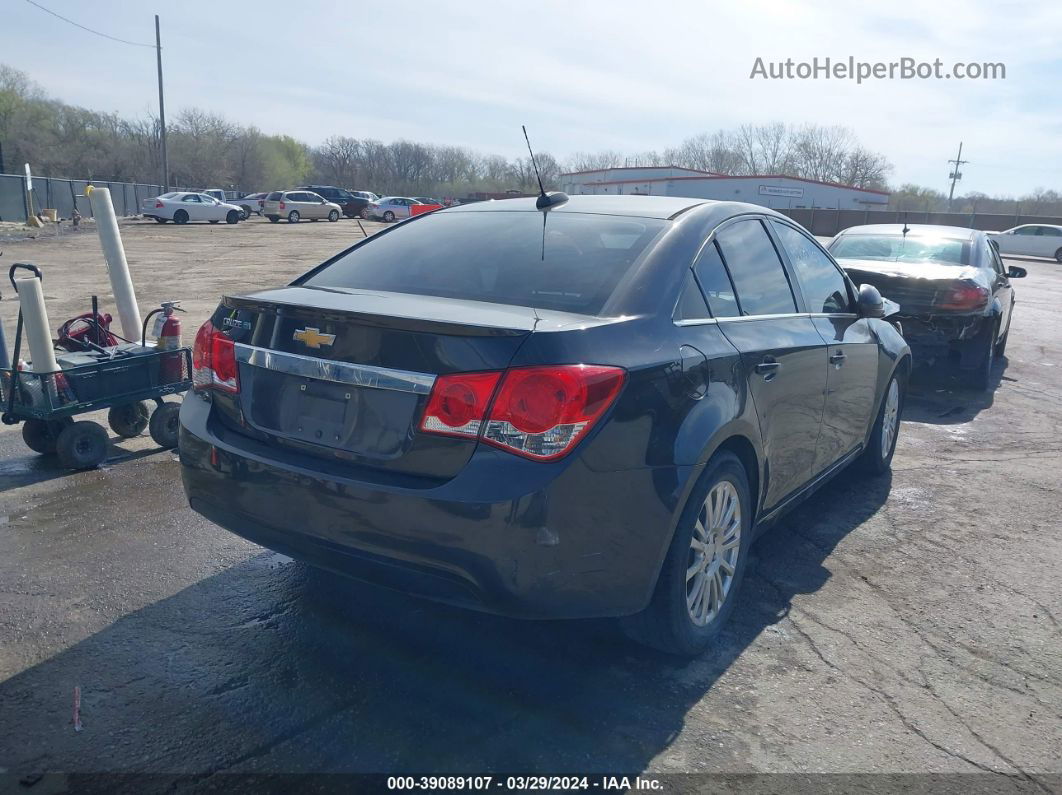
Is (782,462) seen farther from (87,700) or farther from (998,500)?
(87,700)

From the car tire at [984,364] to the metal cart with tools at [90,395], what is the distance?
7.32 metres

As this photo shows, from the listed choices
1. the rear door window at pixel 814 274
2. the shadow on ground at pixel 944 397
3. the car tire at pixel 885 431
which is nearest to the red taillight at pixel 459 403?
the rear door window at pixel 814 274

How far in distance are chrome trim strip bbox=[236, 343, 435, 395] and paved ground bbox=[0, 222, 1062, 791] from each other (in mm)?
1057

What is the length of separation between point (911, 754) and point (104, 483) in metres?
4.47

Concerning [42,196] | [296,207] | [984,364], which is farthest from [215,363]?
[296,207]

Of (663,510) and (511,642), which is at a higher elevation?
(663,510)

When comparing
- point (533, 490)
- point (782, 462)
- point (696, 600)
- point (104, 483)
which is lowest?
point (104, 483)

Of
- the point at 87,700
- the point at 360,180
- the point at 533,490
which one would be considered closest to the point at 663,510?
the point at 533,490

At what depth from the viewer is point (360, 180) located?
105m

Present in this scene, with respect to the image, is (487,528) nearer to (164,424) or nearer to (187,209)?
(164,424)

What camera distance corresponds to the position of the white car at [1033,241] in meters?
35.4

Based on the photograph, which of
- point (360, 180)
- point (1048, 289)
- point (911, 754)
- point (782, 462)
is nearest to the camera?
point (911, 754)

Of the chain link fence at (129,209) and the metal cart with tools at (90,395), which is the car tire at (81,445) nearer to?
the metal cart with tools at (90,395)

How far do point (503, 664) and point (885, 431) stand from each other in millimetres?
3502
